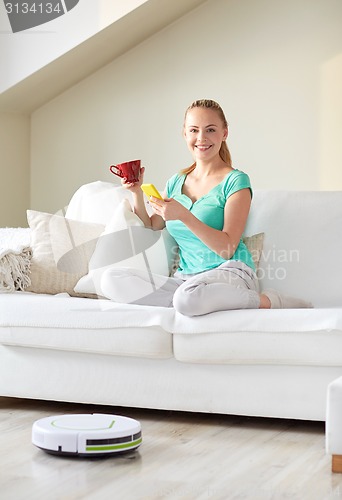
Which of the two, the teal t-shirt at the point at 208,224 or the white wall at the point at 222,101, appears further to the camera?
the white wall at the point at 222,101

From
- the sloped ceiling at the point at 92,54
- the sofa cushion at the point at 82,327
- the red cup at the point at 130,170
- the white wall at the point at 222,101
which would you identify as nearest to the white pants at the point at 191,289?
the sofa cushion at the point at 82,327

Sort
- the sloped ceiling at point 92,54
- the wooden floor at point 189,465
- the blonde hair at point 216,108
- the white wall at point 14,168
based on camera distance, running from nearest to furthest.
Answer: the wooden floor at point 189,465 < the blonde hair at point 216,108 < the sloped ceiling at point 92,54 < the white wall at point 14,168

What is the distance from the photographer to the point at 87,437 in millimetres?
2182

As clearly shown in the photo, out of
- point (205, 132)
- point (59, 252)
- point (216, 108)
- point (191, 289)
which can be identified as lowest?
→ point (191, 289)

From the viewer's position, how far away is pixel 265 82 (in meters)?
4.73

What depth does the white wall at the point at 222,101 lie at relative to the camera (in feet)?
15.1

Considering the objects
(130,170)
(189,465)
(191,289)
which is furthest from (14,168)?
(189,465)

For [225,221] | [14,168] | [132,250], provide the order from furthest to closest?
[14,168] < [132,250] < [225,221]

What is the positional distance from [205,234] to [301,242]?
0.51 m

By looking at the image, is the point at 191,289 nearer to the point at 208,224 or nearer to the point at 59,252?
the point at 208,224

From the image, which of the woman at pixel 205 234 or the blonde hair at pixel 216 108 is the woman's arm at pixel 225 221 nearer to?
the woman at pixel 205 234

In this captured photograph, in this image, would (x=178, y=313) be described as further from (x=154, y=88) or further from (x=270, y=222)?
(x=154, y=88)

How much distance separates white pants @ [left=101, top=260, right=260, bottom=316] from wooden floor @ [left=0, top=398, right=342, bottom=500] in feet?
1.32

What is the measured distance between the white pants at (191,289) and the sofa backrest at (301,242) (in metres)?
0.23
